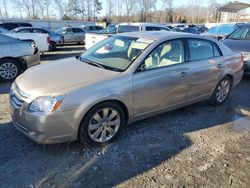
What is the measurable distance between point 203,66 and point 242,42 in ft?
13.8

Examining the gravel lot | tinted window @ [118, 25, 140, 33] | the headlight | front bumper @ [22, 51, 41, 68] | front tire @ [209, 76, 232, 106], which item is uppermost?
tinted window @ [118, 25, 140, 33]

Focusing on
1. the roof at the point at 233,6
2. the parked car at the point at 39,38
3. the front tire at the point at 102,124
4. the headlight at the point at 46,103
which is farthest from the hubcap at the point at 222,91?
the roof at the point at 233,6

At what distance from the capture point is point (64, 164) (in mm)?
3186

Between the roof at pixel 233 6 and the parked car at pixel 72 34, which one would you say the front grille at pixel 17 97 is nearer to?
the parked car at pixel 72 34

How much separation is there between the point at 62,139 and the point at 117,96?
909 millimetres

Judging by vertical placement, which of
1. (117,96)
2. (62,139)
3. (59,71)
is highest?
(59,71)

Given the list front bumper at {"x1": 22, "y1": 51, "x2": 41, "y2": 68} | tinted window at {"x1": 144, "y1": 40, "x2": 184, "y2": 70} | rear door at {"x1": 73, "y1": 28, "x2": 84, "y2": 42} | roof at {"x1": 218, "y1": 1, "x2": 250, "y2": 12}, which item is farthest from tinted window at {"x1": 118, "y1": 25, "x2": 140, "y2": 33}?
roof at {"x1": 218, "y1": 1, "x2": 250, "y2": 12}

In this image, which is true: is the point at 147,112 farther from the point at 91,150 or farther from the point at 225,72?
the point at 225,72

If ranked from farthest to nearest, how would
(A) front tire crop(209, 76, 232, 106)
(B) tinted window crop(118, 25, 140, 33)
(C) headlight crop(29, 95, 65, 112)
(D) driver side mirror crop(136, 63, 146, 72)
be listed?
(B) tinted window crop(118, 25, 140, 33) → (A) front tire crop(209, 76, 232, 106) → (D) driver side mirror crop(136, 63, 146, 72) → (C) headlight crop(29, 95, 65, 112)

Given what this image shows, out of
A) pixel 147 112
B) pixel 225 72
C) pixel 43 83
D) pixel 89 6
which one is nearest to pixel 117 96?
pixel 147 112

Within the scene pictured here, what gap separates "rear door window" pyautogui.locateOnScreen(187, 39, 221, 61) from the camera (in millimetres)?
4529

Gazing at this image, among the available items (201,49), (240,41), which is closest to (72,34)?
(240,41)

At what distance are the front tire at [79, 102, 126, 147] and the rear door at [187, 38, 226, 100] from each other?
153cm

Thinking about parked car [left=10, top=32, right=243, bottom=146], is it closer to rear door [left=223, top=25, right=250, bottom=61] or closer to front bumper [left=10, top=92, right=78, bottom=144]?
front bumper [left=10, top=92, right=78, bottom=144]
